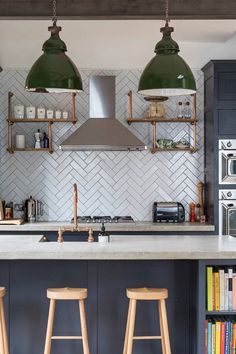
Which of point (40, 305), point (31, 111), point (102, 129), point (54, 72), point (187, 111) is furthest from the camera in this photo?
point (187, 111)

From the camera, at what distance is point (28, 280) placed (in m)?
4.18

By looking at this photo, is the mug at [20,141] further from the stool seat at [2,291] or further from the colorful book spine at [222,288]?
the colorful book spine at [222,288]

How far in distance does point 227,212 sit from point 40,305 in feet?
8.97

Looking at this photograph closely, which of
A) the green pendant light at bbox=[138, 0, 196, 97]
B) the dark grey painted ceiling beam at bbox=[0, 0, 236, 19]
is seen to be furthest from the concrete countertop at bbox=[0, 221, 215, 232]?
the green pendant light at bbox=[138, 0, 196, 97]

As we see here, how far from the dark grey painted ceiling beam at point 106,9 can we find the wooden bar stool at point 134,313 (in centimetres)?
218

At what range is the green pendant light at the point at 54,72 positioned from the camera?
365 cm

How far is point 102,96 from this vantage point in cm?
654

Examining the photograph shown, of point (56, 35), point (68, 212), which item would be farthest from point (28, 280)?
point (68, 212)

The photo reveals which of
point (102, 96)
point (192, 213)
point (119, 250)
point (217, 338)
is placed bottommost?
point (217, 338)

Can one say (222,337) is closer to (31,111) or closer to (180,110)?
(180,110)

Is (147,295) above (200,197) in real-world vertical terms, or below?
below

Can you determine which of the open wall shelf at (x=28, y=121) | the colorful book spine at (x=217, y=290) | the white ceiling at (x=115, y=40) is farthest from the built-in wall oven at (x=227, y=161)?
the colorful book spine at (x=217, y=290)

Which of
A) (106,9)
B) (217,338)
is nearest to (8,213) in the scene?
(106,9)

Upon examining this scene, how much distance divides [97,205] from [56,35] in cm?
323
